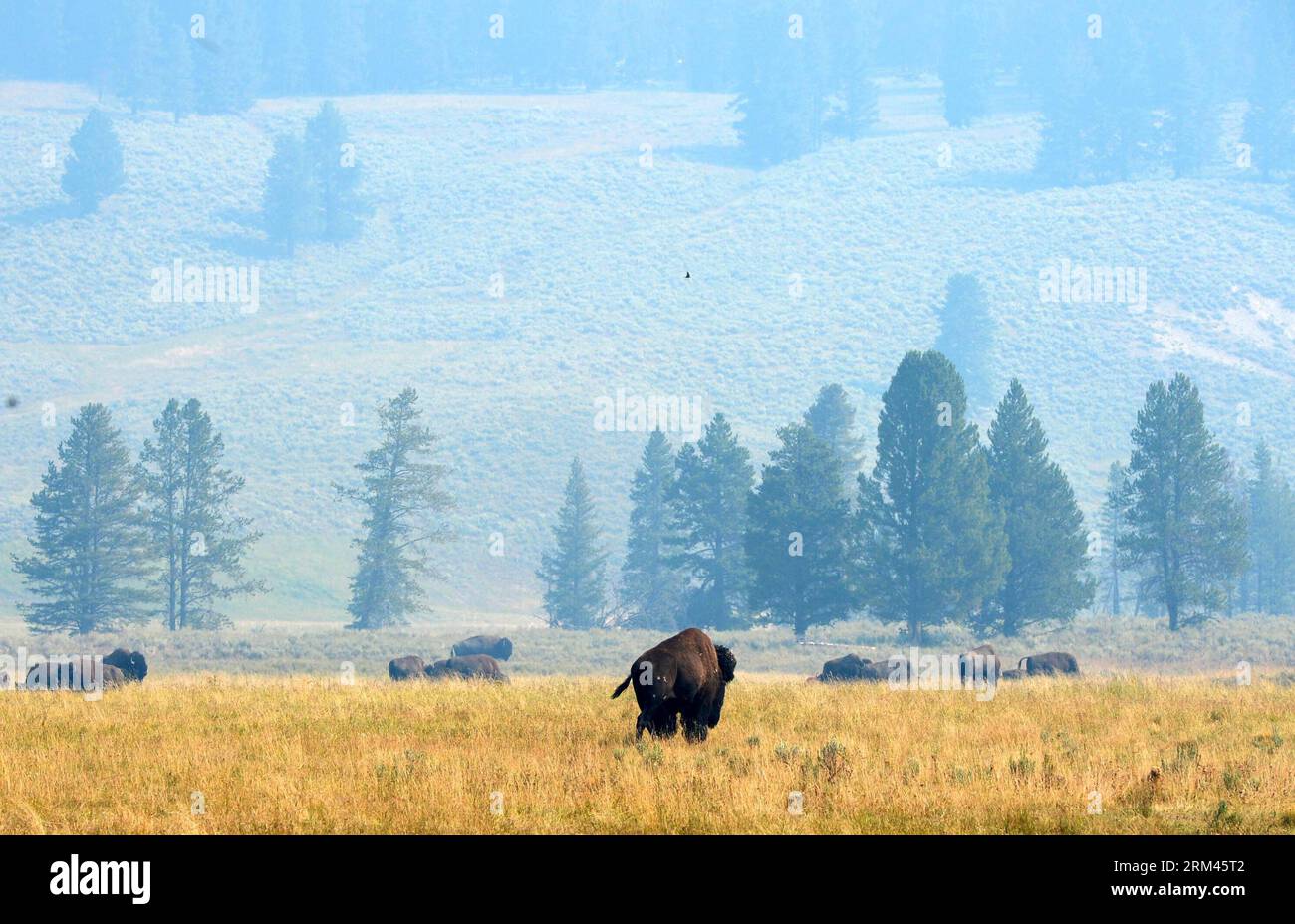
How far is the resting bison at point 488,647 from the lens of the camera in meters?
51.2

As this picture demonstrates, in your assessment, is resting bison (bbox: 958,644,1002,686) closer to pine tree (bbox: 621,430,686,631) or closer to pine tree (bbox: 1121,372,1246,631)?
pine tree (bbox: 1121,372,1246,631)

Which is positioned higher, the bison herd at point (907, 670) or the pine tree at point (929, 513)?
the pine tree at point (929, 513)

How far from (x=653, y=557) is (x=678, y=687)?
53079 mm

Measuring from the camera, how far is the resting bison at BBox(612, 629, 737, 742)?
15297 millimetres

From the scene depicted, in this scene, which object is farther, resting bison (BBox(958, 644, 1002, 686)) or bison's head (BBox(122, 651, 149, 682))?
resting bison (BBox(958, 644, 1002, 686))

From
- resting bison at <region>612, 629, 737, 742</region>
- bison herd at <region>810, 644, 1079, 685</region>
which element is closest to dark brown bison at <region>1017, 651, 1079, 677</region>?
bison herd at <region>810, 644, 1079, 685</region>

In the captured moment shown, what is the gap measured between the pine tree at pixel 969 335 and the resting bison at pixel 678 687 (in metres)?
128

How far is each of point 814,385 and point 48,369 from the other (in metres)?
77.1

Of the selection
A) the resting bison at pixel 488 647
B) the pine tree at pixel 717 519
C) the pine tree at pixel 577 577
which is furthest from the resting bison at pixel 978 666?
the pine tree at pixel 577 577

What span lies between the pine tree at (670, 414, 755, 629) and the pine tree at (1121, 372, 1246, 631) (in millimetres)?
15281

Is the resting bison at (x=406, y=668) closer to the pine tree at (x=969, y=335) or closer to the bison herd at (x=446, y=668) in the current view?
the bison herd at (x=446, y=668)
